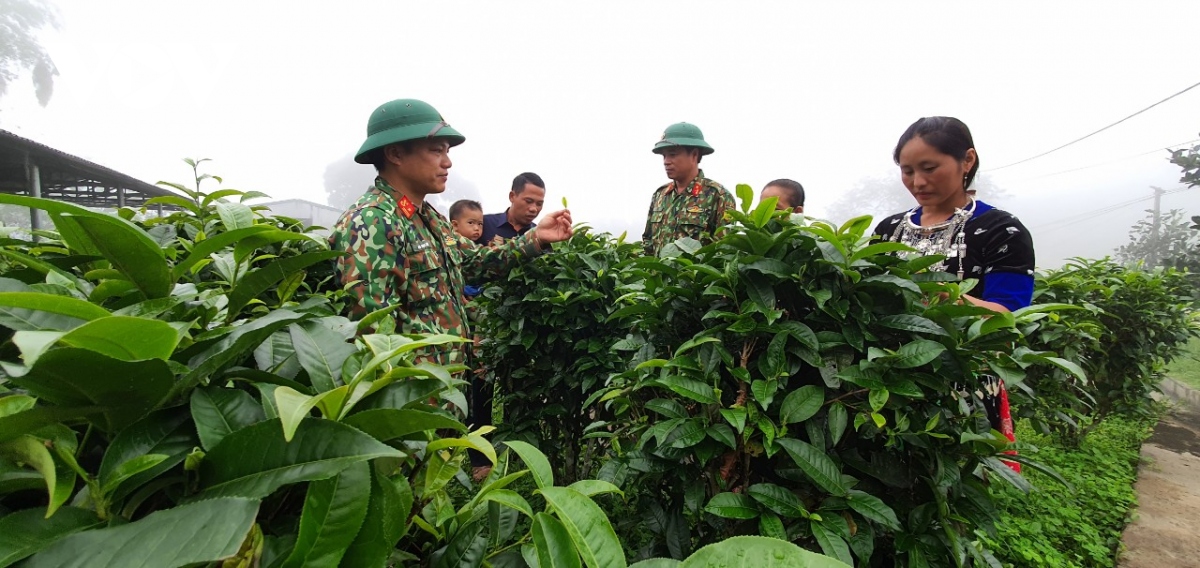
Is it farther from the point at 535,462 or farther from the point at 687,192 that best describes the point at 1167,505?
the point at 535,462

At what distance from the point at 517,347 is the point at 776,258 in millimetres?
1816

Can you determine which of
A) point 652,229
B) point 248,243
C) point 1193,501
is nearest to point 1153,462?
point 1193,501

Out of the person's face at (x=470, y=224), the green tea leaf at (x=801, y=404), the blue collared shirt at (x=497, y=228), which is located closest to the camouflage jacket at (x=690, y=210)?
the blue collared shirt at (x=497, y=228)

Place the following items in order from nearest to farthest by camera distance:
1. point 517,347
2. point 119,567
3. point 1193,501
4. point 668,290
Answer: point 119,567 → point 668,290 → point 517,347 → point 1193,501

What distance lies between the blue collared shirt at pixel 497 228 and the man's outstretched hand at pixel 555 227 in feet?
6.11

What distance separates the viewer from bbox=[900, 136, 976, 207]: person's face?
1.87 metres

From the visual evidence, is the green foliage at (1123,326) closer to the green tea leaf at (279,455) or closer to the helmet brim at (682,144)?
the helmet brim at (682,144)

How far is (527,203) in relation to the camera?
14.1 feet

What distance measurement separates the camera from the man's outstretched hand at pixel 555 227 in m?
2.49

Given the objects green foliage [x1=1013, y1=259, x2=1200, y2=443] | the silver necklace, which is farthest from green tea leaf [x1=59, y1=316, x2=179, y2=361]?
green foliage [x1=1013, y1=259, x2=1200, y2=443]

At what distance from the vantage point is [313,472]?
1.51 ft

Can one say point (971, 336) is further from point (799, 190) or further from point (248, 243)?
point (799, 190)

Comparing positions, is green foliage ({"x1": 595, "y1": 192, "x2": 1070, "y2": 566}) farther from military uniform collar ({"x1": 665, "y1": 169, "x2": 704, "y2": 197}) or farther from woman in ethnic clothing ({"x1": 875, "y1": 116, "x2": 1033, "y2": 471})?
military uniform collar ({"x1": 665, "y1": 169, "x2": 704, "y2": 197})

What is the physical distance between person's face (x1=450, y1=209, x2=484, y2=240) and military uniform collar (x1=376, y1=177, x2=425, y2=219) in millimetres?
2458
